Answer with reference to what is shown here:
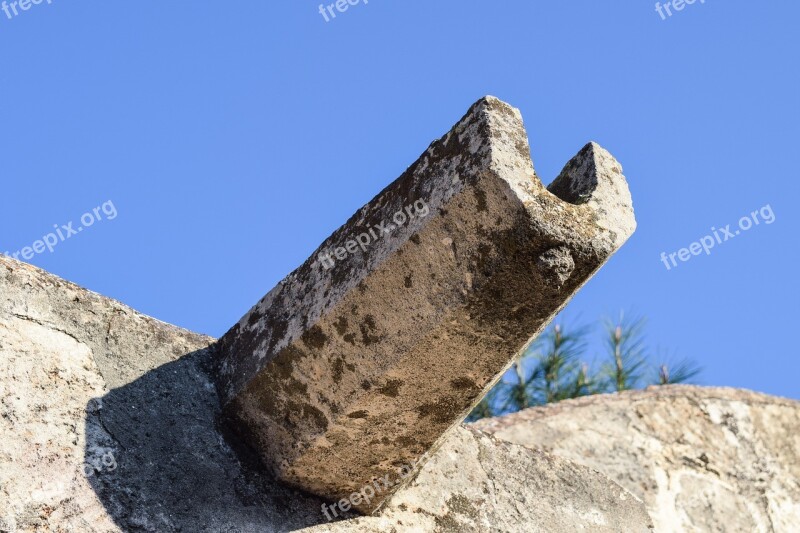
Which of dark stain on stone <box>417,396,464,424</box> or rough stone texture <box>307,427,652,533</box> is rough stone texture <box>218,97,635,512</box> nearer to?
dark stain on stone <box>417,396,464,424</box>

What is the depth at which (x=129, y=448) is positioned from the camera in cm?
245

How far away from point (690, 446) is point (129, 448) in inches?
142

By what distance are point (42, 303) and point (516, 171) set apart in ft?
4.19

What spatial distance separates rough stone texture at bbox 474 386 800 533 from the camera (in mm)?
4949

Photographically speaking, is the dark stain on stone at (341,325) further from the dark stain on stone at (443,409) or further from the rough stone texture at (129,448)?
the rough stone texture at (129,448)

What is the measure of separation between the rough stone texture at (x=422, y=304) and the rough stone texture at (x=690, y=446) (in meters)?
2.61

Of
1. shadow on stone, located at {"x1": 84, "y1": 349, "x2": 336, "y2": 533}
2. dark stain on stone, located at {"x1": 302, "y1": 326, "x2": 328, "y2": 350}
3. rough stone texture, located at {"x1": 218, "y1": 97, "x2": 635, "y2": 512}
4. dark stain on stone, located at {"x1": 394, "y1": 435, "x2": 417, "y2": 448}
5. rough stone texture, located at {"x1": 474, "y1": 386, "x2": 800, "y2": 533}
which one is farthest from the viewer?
rough stone texture, located at {"x1": 474, "y1": 386, "x2": 800, "y2": 533}

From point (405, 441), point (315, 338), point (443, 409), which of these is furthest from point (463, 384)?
point (315, 338)

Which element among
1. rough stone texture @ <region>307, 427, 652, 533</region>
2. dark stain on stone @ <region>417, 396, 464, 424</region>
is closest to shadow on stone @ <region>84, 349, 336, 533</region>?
rough stone texture @ <region>307, 427, 652, 533</region>

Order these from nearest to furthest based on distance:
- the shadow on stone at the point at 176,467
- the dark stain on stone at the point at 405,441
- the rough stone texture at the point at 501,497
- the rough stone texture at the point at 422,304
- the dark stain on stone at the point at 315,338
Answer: the rough stone texture at the point at 422,304 → the shadow on stone at the point at 176,467 → the dark stain on stone at the point at 315,338 → the dark stain on stone at the point at 405,441 → the rough stone texture at the point at 501,497

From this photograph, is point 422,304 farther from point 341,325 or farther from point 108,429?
point 108,429

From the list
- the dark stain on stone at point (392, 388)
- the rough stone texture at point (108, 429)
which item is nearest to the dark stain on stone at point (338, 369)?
the dark stain on stone at point (392, 388)

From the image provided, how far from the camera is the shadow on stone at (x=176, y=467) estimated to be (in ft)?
7.77

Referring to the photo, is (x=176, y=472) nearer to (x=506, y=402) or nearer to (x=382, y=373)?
(x=382, y=373)
